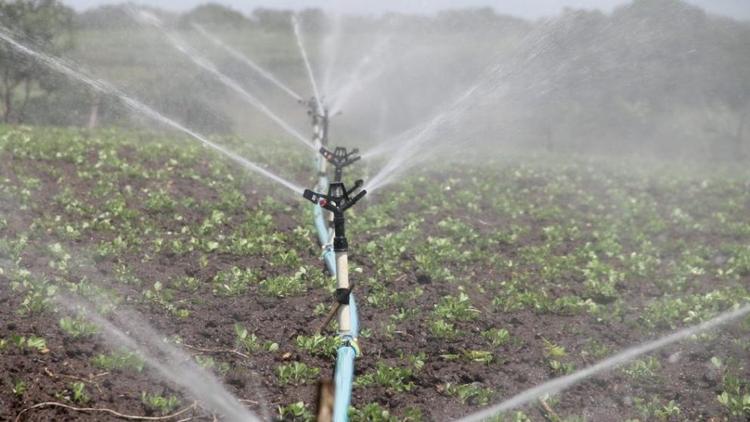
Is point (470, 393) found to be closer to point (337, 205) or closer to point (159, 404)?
point (337, 205)

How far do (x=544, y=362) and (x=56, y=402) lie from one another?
4719 millimetres

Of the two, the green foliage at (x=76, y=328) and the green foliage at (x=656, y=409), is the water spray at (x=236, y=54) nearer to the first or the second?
the green foliage at (x=76, y=328)

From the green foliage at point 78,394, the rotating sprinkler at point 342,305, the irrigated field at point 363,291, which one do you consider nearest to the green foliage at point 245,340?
the irrigated field at point 363,291

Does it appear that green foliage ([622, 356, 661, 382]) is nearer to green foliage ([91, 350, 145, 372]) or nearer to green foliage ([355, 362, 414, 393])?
green foliage ([355, 362, 414, 393])

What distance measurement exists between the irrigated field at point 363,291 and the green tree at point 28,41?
34.1ft

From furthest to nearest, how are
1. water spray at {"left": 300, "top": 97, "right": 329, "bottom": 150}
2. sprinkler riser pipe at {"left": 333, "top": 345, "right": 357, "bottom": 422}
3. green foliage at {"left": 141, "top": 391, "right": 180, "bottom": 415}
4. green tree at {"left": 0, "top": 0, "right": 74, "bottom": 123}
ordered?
green tree at {"left": 0, "top": 0, "right": 74, "bottom": 123} → water spray at {"left": 300, "top": 97, "right": 329, "bottom": 150} → green foliage at {"left": 141, "top": 391, "right": 180, "bottom": 415} → sprinkler riser pipe at {"left": 333, "top": 345, "right": 357, "bottom": 422}

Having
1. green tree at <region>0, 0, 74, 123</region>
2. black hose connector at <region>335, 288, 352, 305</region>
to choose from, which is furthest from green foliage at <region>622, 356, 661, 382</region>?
green tree at <region>0, 0, 74, 123</region>

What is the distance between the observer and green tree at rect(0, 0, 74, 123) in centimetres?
2391

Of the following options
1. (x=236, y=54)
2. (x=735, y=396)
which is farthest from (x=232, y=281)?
(x=236, y=54)

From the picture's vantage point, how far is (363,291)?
8.97 metres

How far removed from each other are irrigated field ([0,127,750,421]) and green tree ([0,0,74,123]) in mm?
10389

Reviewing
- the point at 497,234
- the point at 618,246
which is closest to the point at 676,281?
the point at 618,246

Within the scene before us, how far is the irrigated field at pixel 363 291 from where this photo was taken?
6512 mm

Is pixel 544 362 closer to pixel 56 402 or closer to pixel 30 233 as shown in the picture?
pixel 56 402
